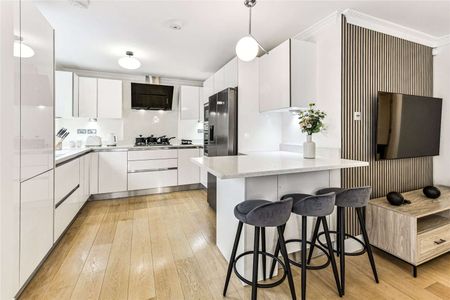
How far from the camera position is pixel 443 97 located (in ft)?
9.15

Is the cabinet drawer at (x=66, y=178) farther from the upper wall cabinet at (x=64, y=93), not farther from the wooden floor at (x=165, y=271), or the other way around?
the upper wall cabinet at (x=64, y=93)

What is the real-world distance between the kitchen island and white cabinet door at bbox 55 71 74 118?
9.63 ft

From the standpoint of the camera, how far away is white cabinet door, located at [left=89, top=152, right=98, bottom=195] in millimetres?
3748

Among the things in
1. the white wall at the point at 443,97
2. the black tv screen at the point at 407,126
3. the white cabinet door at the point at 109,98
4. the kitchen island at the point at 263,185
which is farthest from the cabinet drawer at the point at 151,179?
the white wall at the point at 443,97

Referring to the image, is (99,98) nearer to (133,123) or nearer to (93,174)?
(133,123)

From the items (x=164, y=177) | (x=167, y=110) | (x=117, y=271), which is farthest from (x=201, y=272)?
(x=167, y=110)

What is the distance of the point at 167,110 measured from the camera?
4742 mm

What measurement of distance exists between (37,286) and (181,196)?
2502 mm

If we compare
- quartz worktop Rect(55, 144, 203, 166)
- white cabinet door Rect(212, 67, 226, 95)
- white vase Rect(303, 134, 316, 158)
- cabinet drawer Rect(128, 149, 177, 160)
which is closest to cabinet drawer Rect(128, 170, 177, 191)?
cabinet drawer Rect(128, 149, 177, 160)

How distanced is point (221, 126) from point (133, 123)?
8.02 ft

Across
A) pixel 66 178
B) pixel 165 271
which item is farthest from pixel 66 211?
pixel 165 271

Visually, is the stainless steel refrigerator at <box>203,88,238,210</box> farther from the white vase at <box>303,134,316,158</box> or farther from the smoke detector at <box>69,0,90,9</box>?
the smoke detector at <box>69,0,90,9</box>

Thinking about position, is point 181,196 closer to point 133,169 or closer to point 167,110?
point 133,169

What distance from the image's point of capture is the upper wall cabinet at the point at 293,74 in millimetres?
2322
